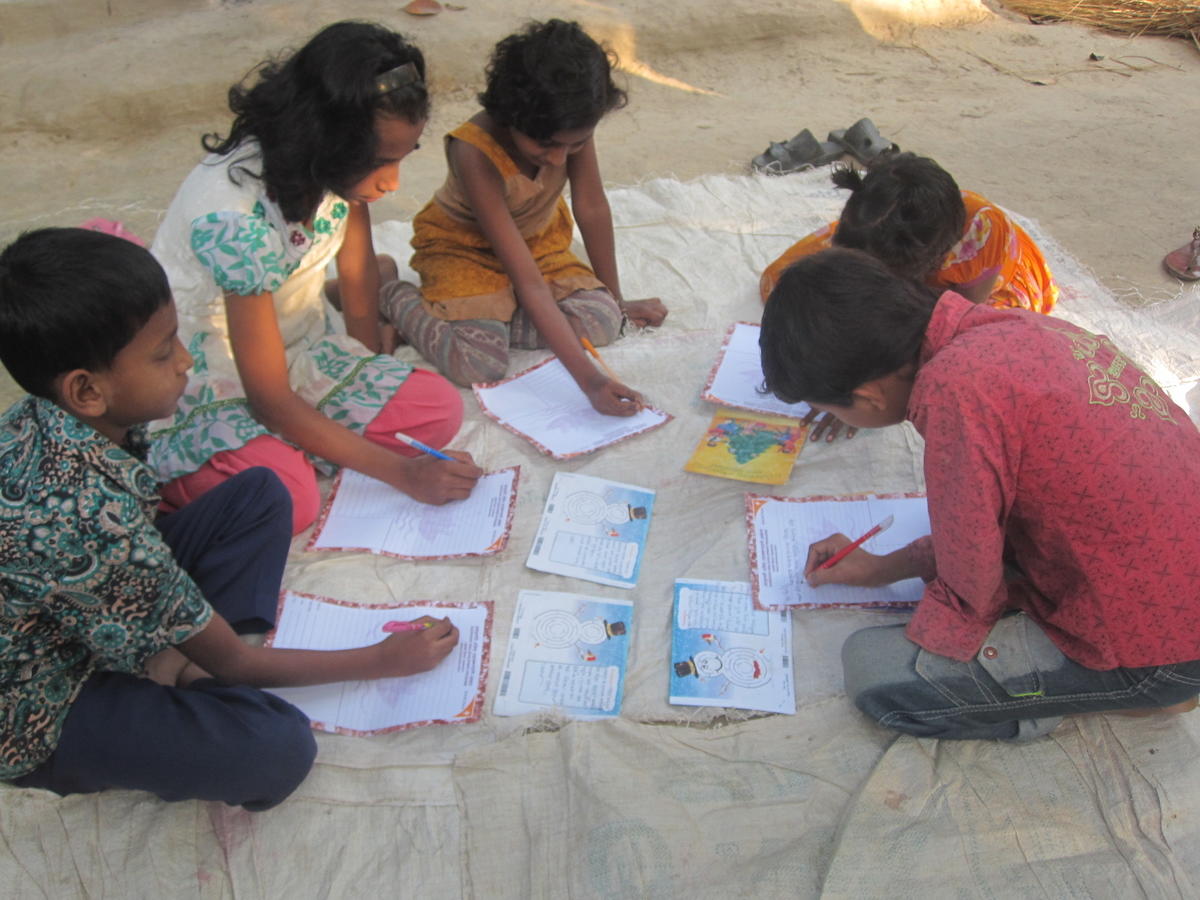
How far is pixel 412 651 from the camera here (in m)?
1.56

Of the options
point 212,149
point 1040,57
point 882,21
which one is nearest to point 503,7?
point 882,21

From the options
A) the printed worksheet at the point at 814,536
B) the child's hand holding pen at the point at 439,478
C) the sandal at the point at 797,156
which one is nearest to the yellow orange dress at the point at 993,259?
the printed worksheet at the point at 814,536

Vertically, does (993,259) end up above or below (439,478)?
above

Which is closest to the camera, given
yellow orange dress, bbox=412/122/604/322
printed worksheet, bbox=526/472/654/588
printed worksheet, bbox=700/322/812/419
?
printed worksheet, bbox=526/472/654/588

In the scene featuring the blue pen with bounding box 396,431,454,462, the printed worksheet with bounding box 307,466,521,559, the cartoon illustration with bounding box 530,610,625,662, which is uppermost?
the blue pen with bounding box 396,431,454,462

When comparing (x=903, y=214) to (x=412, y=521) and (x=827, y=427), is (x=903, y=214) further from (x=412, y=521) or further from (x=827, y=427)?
(x=412, y=521)

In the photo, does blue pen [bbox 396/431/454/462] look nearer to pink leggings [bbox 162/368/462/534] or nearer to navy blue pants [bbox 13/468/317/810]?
pink leggings [bbox 162/368/462/534]

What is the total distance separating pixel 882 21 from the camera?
16.7 ft

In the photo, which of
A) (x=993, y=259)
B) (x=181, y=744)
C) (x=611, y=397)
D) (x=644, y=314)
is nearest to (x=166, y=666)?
(x=181, y=744)

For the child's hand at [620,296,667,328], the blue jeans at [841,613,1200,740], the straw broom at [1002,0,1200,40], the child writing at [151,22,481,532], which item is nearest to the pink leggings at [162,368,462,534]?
the child writing at [151,22,481,532]

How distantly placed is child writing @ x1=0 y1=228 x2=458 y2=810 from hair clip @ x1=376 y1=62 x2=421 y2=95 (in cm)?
60

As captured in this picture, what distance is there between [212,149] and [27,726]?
1.14m

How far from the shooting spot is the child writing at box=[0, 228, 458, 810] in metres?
1.16

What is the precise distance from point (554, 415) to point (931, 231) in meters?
0.97
